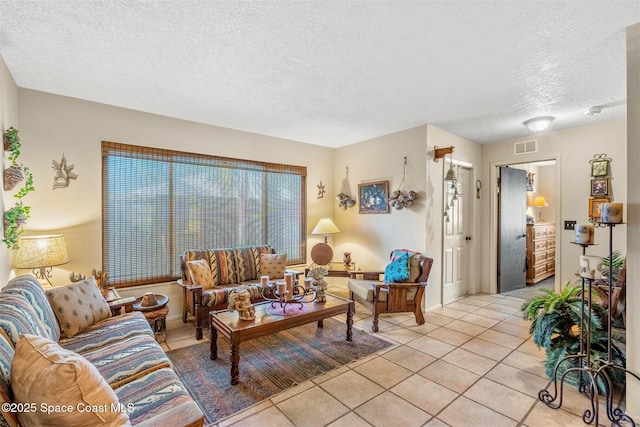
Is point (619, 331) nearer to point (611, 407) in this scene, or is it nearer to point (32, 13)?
point (611, 407)

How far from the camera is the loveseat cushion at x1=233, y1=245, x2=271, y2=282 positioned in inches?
150

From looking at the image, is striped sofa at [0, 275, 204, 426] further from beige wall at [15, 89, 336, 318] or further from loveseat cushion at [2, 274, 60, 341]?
beige wall at [15, 89, 336, 318]

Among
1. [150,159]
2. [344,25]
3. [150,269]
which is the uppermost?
[344,25]

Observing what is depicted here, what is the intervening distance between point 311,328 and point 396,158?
2.57m

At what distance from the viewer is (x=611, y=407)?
1872 millimetres

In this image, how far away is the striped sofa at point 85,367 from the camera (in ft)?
3.18

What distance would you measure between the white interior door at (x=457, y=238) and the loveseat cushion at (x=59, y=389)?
3.99 m

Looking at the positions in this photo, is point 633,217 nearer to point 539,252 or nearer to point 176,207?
point 176,207

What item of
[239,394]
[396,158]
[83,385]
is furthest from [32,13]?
[396,158]

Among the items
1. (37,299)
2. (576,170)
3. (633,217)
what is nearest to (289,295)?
(37,299)

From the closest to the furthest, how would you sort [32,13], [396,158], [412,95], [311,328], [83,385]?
[83,385]
[32,13]
[412,95]
[311,328]
[396,158]

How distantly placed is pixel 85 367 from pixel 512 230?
560 centimetres

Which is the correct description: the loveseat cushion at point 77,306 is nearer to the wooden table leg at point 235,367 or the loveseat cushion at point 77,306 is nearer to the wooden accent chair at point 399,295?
the wooden table leg at point 235,367

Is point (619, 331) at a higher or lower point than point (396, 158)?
lower
